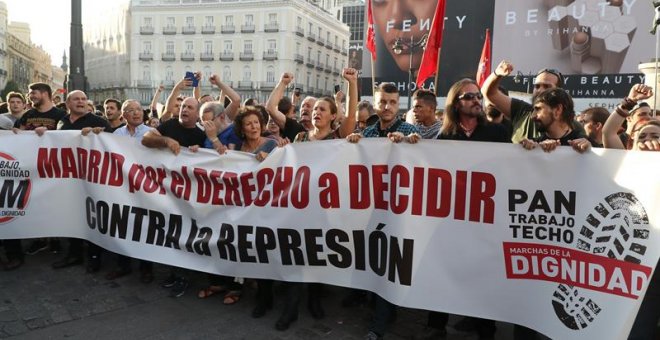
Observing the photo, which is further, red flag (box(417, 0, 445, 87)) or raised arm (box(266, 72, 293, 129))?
red flag (box(417, 0, 445, 87))

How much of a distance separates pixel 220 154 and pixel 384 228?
147 cm

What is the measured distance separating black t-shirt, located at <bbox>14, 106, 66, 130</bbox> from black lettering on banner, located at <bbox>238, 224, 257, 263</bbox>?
2.99 meters

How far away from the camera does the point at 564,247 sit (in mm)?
3039

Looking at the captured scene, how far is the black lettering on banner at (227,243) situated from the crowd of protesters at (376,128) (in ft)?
1.06

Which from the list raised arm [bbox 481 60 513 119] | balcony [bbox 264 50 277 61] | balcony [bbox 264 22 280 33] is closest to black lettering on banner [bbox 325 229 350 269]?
raised arm [bbox 481 60 513 119]

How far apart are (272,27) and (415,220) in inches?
2556

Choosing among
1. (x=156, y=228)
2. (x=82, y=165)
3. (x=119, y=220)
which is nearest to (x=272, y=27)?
(x=82, y=165)

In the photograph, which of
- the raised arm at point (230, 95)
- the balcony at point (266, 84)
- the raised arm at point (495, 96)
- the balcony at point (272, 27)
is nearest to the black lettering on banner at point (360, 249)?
the raised arm at point (495, 96)

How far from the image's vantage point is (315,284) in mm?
3941

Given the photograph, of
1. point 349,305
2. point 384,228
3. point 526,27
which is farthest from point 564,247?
point 526,27

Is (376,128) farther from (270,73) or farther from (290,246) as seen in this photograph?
(270,73)

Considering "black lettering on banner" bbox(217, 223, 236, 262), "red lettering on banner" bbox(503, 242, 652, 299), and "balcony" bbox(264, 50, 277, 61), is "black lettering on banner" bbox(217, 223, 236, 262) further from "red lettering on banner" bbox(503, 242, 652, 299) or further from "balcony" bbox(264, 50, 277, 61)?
"balcony" bbox(264, 50, 277, 61)

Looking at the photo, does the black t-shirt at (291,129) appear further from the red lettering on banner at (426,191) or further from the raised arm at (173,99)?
the red lettering on banner at (426,191)

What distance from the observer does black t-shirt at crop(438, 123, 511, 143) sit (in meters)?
3.62
